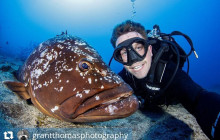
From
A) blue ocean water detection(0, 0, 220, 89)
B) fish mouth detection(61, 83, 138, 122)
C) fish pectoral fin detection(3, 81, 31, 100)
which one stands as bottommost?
fish mouth detection(61, 83, 138, 122)

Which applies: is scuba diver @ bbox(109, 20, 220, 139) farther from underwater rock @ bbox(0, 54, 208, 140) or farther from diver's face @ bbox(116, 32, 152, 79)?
underwater rock @ bbox(0, 54, 208, 140)

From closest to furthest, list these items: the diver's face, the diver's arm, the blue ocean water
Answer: the diver's arm → the diver's face → the blue ocean water

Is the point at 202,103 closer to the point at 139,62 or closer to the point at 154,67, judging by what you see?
the point at 154,67

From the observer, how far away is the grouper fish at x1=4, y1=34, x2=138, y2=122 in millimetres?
1688

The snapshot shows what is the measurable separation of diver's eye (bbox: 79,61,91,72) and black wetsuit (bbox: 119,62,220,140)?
1.92 metres

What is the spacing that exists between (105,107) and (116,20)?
389 feet

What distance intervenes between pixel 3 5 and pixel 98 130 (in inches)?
4872

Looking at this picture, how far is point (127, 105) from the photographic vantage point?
1.71 meters

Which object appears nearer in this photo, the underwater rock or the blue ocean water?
the underwater rock

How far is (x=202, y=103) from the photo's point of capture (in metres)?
2.29

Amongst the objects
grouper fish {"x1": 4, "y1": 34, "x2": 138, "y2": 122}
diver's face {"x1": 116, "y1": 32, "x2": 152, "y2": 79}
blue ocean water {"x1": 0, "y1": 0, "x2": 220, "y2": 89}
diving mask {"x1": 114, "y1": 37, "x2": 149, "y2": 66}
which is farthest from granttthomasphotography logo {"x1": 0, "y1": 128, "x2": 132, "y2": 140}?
blue ocean water {"x1": 0, "y1": 0, "x2": 220, "y2": 89}

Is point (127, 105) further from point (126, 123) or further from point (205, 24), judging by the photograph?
point (205, 24)

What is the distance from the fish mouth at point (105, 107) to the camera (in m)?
1.67

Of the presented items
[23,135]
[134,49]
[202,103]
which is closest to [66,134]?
[23,135]
